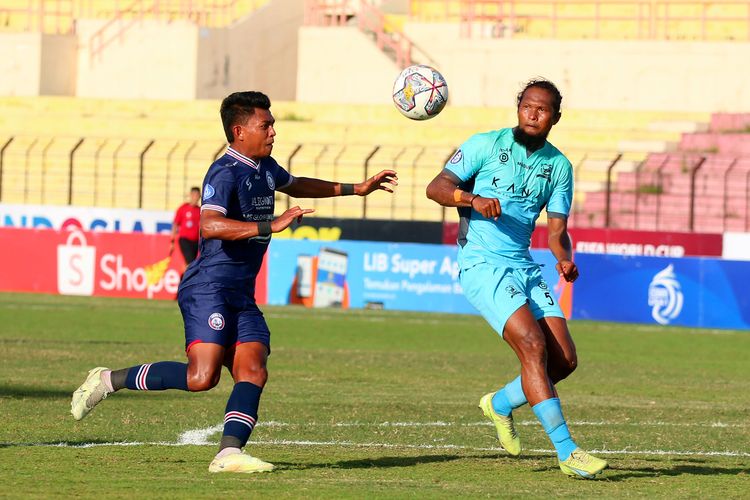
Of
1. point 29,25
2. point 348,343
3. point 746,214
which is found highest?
point 29,25

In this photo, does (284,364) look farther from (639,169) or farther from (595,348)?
(639,169)

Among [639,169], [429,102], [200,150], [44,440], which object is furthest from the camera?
[200,150]

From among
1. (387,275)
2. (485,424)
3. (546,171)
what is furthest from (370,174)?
(546,171)

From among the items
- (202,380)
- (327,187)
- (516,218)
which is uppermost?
(327,187)

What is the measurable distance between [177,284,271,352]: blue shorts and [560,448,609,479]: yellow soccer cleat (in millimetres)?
1827

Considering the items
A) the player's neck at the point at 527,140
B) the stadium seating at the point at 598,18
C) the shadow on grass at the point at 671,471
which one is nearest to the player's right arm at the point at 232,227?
the player's neck at the point at 527,140

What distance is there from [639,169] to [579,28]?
765 cm

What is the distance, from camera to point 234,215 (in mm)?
8352

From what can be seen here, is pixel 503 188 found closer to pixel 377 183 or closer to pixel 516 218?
pixel 516 218

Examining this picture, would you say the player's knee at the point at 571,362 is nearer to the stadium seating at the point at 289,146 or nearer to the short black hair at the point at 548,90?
the short black hair at the point at 548,90

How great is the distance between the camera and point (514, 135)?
883cm

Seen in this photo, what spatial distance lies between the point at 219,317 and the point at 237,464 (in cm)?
83

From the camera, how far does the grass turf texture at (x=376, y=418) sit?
26.2 feet

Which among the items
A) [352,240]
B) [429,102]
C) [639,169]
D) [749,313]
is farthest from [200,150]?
[429,102]
